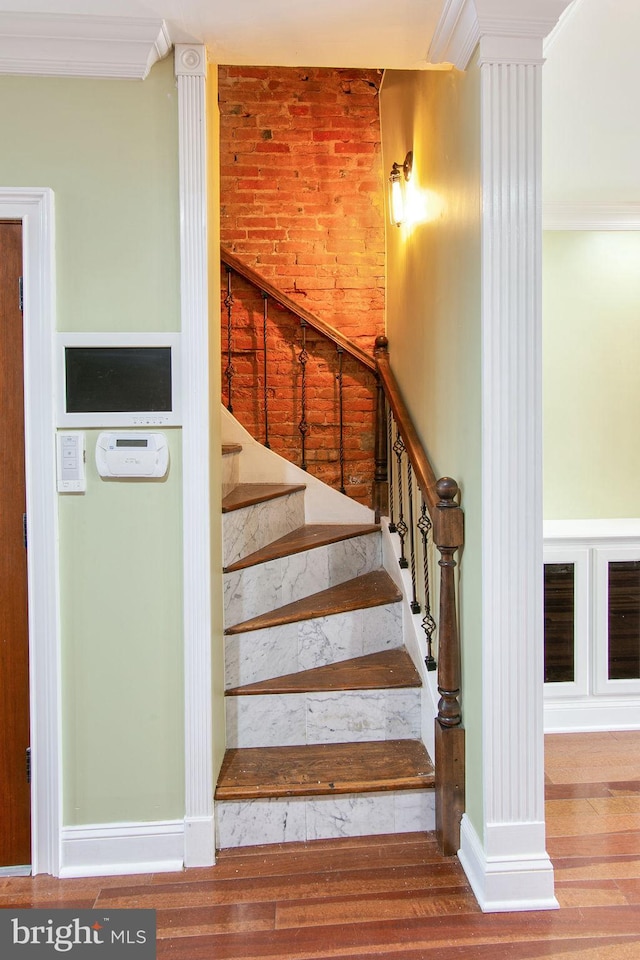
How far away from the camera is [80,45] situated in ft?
6.13

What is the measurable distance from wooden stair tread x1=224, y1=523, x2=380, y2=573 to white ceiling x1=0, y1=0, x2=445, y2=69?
5.77 feet

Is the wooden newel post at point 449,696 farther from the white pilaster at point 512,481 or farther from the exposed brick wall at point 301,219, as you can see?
the exposed brick wall at point 301,219


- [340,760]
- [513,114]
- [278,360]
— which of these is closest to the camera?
[513,114]

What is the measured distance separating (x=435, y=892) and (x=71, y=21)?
8.93 feet

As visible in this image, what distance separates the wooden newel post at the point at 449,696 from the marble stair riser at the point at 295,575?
84cm

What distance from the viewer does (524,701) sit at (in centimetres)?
182

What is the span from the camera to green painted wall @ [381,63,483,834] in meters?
1.87

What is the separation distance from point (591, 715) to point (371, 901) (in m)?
1.58

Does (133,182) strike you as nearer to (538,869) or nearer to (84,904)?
(84,904)

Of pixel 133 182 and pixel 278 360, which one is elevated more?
pixel 133 182

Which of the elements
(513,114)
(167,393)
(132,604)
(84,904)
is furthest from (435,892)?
(513,114)

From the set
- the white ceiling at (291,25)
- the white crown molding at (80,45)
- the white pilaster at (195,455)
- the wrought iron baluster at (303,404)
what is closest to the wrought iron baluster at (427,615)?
the white pilaster at (195,455)

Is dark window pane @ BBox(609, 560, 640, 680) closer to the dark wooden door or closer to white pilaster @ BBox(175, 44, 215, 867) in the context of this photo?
white pilaster @ BBox(175, 44, 215, 867)

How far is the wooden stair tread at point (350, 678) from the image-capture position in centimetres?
233
